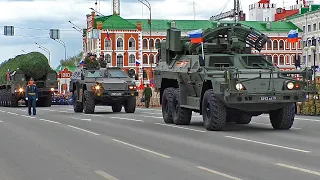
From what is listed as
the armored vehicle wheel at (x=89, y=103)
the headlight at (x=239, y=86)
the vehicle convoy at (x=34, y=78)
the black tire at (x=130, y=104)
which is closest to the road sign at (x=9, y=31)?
the vehicle convoy at (x=34, y=78)

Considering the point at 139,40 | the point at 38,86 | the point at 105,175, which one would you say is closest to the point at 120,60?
the point at 139,40

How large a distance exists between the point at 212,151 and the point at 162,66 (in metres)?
10.3

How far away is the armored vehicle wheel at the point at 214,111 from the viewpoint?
18609 millimetres

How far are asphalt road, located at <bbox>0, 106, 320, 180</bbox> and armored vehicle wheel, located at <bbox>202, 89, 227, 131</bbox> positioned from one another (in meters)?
0.31

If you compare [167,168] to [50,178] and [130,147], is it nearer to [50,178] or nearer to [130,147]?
[50,178]

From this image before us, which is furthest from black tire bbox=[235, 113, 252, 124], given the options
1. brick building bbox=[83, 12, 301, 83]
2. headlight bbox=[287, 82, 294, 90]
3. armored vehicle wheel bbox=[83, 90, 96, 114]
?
brick building bbox=[83, 12, 301, 83]

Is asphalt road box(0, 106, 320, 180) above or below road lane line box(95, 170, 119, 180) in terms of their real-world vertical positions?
above

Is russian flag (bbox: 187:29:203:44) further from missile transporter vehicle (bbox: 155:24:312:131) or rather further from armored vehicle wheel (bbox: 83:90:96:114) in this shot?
armored vehicle wheel (bbox: 83:90:96:114)

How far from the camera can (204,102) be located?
19.2 meters

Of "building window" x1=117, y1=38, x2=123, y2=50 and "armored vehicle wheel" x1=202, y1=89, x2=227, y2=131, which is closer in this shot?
"armored vehicle wheel" x1=202, y1=89, x2=227, y2=131

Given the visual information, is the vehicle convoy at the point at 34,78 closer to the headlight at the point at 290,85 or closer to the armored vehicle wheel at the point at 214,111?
the armored vehicle wheel at the point at 214,111

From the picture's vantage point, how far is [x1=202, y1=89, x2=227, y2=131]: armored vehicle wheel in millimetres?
18609

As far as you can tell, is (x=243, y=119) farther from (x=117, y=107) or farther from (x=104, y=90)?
(x=117, y=107)

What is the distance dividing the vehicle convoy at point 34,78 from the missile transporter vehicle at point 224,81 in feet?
84.6
